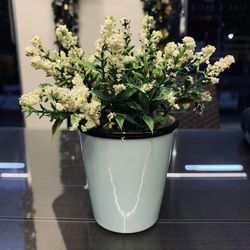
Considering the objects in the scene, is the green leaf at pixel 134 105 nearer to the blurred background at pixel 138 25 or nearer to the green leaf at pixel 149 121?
the green leaf at pixel 149 121

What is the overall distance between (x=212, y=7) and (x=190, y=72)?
3404 mm

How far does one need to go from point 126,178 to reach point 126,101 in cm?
19

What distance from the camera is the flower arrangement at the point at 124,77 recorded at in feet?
2.44

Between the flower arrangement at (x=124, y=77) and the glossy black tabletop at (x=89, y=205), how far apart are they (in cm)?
28

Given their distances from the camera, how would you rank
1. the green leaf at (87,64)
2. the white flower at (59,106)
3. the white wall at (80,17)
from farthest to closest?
1. the white wall at (80,17)
2. the green leaf at (87,64)
3. the white flower at (59,106)

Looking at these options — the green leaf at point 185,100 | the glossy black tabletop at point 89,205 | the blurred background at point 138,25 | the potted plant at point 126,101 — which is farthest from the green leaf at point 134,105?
the blurred background at point 138,25

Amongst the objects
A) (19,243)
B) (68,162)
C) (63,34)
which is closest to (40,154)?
(68,162)

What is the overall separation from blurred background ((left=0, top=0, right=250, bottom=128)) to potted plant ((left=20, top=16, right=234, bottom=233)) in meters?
2.88

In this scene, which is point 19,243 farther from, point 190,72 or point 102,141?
point 190,72

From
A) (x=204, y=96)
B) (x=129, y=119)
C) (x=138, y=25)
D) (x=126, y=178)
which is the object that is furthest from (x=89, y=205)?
(x=138, y=25)

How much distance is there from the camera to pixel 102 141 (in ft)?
2.60

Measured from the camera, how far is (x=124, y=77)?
78 cm

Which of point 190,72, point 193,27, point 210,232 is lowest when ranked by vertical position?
point 210,232

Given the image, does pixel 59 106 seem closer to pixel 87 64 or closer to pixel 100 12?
pixel 87 64
